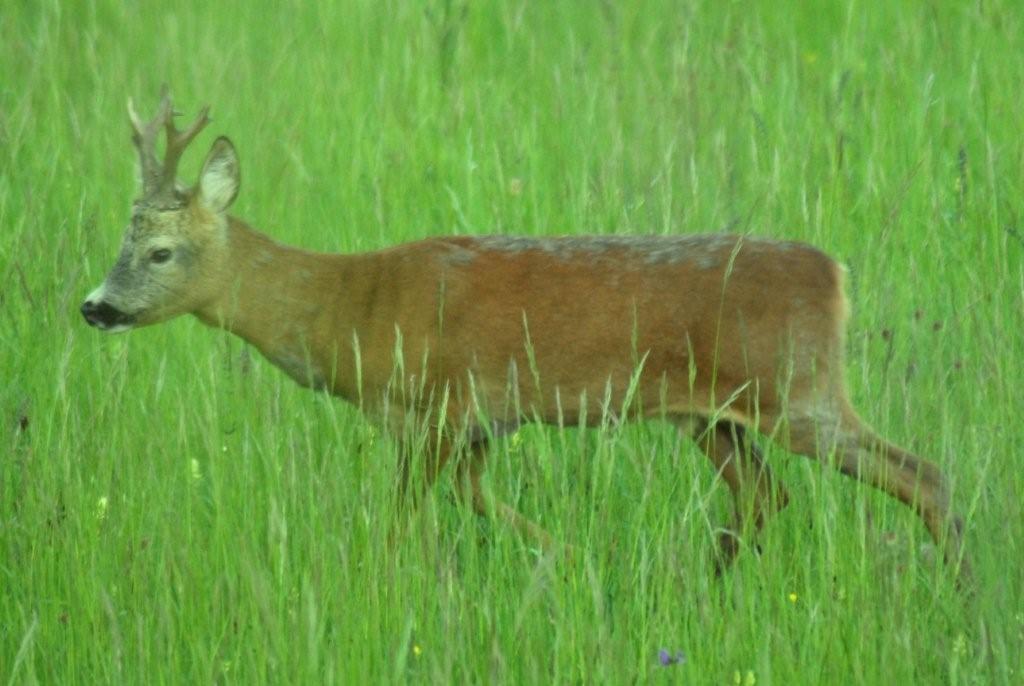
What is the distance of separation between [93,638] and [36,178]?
131 inches

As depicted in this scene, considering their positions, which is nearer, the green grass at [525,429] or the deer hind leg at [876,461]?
the green grass at [525,429]

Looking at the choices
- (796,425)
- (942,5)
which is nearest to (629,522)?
(796,425)

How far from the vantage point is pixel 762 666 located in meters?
3.22

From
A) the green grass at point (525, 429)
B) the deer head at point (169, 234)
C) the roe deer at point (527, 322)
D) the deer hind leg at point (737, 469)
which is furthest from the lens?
the deer head at point (169, 234)

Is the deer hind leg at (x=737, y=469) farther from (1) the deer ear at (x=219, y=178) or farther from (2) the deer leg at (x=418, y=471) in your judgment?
(1) the deer ear at (x=219, y=178)

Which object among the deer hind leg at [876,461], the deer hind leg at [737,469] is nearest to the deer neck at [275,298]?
the deer hind leg at [737,469]

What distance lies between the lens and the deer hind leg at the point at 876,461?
4.67m

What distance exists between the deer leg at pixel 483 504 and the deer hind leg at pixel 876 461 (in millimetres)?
716

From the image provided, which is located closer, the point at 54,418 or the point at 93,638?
the point at 93,638

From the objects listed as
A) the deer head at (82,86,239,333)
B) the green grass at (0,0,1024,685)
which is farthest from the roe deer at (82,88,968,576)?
the green grass at (0,0,1024,685)

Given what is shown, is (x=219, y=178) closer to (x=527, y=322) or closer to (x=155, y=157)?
(x=155, y=157)

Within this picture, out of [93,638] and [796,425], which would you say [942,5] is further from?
[93,638]

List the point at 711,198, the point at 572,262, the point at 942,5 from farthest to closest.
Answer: the point at 942,5 → the point at 711,198 → the point at 572,262

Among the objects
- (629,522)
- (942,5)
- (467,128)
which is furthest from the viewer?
(942,5)
